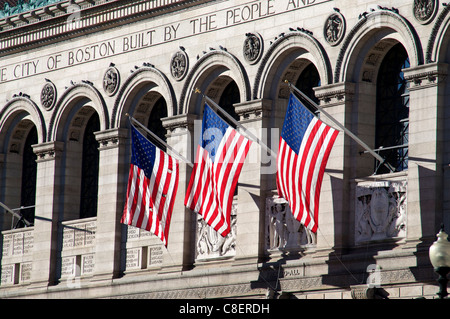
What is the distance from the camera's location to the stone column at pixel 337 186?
125 ft

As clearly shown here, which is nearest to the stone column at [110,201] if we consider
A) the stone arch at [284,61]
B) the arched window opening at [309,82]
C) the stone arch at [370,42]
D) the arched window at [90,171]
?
the arched window at [90,171]

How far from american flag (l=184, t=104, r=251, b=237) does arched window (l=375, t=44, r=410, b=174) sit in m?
4.31

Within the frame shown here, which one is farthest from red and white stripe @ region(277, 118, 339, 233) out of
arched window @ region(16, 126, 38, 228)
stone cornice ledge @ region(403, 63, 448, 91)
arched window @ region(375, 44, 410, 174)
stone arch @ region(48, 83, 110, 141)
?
arched window @ region(16, 126, 38, 228)

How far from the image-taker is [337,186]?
38.4 m

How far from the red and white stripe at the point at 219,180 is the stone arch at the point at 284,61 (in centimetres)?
268

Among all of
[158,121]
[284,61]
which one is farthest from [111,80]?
[284,61]

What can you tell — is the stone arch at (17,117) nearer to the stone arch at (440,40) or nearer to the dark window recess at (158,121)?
the dark window recess at (158,121)

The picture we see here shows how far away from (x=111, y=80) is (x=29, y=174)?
25.4 ft

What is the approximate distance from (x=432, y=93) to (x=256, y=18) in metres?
8.46

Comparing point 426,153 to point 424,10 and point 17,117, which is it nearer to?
point 424,10

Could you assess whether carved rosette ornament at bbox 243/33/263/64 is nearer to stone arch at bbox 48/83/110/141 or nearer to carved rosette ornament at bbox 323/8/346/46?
carved rosette ornament at bbox 323/8/346/46

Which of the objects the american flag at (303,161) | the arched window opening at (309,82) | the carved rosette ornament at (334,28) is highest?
the carved rosette ornament at (334,28)

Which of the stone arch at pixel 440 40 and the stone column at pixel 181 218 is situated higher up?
the stone arch at pixel 440 40
